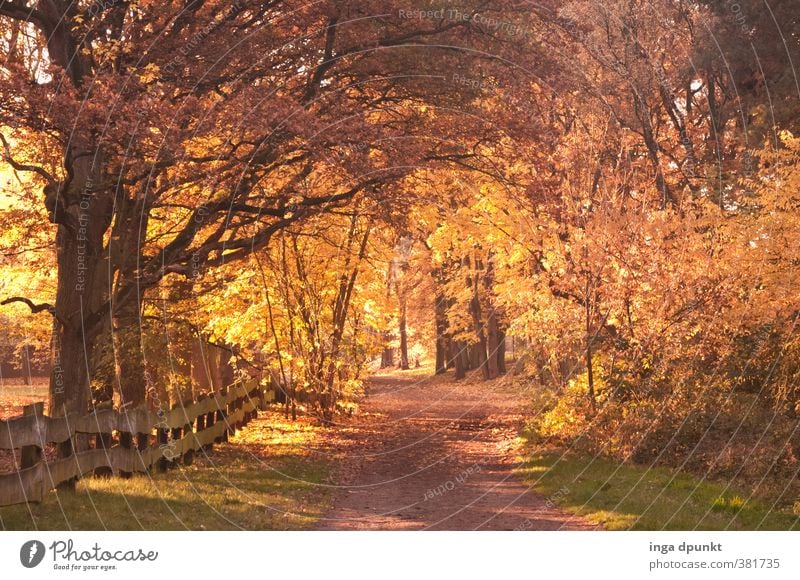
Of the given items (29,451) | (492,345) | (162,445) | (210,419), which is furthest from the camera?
(492,345)

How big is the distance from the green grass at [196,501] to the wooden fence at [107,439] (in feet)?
0.77

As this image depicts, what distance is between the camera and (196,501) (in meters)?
12.2

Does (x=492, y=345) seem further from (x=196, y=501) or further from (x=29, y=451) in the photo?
(x=29, y=451)

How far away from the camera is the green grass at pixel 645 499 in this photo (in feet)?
36.2

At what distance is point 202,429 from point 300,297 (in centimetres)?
662

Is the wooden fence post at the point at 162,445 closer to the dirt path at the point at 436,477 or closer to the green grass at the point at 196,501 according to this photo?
the green grass at the point at 196,501

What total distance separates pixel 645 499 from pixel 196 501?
246 inches

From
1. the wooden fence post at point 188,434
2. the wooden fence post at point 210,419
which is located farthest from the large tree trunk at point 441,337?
the wooden fence post at point 188,434

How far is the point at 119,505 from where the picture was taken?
1100 centimetres

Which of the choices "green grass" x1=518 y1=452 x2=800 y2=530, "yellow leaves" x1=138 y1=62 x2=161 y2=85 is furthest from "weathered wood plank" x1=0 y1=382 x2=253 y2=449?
"green grass" x1=518 y1=452 x2=800 y2=530

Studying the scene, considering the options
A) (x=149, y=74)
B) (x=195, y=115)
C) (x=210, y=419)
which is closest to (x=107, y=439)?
(x=195, y=115)

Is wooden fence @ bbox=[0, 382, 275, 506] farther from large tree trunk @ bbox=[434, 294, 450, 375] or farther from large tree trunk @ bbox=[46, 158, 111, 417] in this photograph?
large tree trunk @ bbox=[434, 294, 450, 375]
